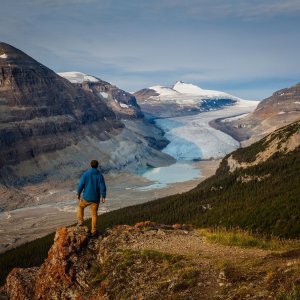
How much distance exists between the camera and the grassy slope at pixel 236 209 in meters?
51.6

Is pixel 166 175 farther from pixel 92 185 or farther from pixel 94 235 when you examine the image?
pixel 92 185

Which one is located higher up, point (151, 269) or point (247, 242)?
point (247, 242)

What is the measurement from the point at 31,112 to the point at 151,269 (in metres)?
156

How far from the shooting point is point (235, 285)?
42.6ft

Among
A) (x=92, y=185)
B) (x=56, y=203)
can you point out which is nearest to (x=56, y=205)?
(x=56, y=203)

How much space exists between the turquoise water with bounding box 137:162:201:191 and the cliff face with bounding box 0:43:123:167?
3006 cm

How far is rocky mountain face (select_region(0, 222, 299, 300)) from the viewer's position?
13125 millimetres

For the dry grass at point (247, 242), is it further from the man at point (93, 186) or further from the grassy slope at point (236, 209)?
the grassy slope at point (236, 209)

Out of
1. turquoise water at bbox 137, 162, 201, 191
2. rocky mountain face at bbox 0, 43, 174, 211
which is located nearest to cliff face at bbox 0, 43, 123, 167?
rocky mountain face at bbox 0, 43, 174, 211

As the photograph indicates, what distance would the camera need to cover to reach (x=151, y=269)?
1620cm

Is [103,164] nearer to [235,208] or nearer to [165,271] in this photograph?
[235,208]

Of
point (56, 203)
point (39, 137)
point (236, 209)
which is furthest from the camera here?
point (39, 137)

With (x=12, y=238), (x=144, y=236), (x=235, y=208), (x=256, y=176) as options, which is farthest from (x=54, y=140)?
(x=144, y=236)

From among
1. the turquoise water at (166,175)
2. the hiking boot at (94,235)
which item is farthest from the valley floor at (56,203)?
the hiking boot at (94,235)
